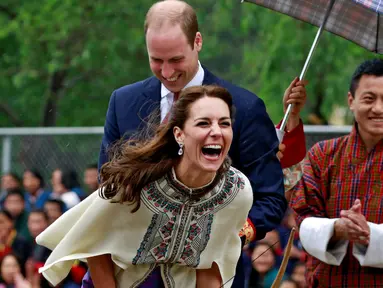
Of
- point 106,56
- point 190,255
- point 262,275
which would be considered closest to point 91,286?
point 190,255

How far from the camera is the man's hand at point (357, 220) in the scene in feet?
18.0

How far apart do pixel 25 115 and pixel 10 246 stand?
5.60 metres

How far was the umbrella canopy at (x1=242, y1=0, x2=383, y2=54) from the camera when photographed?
6000mm

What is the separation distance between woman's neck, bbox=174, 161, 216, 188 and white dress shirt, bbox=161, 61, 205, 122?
0.46 metres

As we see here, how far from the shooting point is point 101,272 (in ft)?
15.8

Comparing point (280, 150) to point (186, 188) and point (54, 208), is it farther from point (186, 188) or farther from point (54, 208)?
point (54, 208)

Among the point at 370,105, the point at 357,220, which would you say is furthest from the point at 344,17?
the point at 357,220

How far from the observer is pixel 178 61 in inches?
196

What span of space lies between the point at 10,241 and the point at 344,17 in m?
5.42

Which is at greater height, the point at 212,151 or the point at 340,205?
the point at 212,151

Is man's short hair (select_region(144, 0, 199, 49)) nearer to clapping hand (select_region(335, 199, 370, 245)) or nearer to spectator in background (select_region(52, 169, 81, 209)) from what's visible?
clapping hand (select_region(335, 199, 370, 245))

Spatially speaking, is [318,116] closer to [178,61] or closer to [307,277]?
[307,277]

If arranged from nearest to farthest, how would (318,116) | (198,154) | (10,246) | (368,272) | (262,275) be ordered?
(198,154) < (368,272) < (262,275) < (10,246) < (318,116)

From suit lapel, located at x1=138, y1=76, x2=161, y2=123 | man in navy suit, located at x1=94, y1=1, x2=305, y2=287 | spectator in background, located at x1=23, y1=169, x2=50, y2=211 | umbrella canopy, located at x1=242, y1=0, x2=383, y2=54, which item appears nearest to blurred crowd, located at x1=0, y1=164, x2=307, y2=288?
spectator in background, located at x1=23, y1=169, x2=50, y2=211
